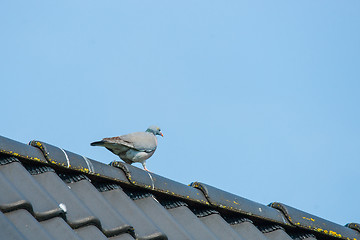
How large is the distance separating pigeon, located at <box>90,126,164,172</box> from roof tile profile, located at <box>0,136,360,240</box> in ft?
8.27

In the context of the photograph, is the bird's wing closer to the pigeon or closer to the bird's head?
the pigeon

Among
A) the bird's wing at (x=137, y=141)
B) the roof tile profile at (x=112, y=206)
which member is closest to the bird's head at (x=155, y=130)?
Result: the bird's wing at (x=137, y=141)

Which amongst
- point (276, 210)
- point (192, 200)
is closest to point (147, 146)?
point (276, 210)

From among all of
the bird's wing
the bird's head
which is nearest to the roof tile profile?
the bird's wing

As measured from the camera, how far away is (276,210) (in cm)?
534

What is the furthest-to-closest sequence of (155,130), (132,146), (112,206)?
1. (155,130)
2. (132,146)
3. (112,206)

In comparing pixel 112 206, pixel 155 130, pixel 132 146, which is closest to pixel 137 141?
pixel 132 146

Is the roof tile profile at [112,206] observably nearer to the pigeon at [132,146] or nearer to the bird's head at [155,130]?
the pigeon at [132,146]

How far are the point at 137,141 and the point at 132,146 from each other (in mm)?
110

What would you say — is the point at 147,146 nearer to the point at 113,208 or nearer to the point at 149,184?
the point at 149,184

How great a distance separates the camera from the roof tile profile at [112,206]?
11.0 ft

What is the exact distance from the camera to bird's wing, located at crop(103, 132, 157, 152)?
750 centimetres

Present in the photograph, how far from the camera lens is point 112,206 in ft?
12.7

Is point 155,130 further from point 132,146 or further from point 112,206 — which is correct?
point 112,206
